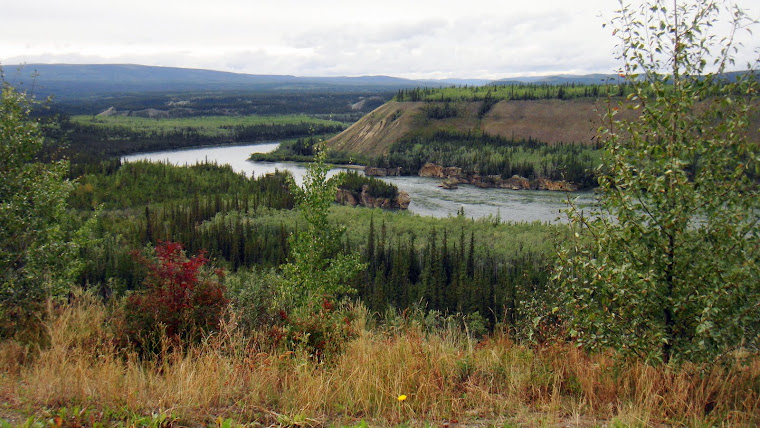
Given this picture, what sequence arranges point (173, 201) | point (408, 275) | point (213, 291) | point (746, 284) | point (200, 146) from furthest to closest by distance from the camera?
point (200, 146) < point (173, 201) < point (408, 275) < point (213, 291) < point (746, 284)

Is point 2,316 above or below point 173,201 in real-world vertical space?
above

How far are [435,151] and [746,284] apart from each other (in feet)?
395

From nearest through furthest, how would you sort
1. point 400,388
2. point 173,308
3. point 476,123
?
1. point 400,388
2. point 173,308
3. point 476,123

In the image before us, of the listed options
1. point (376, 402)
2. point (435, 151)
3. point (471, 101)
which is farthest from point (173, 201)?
point (471, 101)

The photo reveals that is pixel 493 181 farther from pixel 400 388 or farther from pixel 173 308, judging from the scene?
pixel 400 388

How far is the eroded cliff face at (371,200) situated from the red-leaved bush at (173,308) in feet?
243

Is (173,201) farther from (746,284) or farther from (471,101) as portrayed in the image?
(471,101)

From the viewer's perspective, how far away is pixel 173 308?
32.9 feet

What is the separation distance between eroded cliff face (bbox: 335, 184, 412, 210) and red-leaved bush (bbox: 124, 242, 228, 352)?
74.0 meters

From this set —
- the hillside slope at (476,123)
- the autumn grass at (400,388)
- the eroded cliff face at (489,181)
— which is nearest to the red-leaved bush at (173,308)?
the autumn grass at (400,388)

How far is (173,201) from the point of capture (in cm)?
8025

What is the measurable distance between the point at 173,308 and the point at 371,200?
262ft

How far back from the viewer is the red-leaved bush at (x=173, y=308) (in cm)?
975

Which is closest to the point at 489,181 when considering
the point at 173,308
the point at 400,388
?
the point at 173,308
